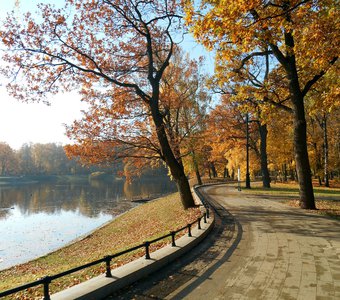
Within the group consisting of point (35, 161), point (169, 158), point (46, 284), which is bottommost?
point (46, 284)

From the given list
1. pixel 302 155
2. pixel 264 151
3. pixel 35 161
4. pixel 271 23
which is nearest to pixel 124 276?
pixel 271 23

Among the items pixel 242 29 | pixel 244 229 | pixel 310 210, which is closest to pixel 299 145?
pixel 310 210

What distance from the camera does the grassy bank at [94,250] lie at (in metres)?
8.44

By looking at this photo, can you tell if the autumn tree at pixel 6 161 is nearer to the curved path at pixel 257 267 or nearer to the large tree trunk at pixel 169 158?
the large tree trunk at pixel 169 158

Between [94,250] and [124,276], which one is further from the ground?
[124,276]

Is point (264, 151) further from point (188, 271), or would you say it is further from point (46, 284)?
point (46, 284)

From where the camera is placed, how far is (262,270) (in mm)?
7000

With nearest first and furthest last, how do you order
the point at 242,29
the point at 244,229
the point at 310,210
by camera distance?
the point at 242,29 → the point at 244,229 → the point at 310,210

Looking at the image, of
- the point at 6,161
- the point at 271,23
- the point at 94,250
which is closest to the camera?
the point at 271,23

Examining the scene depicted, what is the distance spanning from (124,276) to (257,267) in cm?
327

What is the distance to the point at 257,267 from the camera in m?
7.23

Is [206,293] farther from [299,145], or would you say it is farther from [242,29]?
[299,145]

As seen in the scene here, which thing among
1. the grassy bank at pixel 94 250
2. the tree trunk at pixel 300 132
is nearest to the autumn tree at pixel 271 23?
the tree trunk at pixel 300 132

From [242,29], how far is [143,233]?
1175 cm
